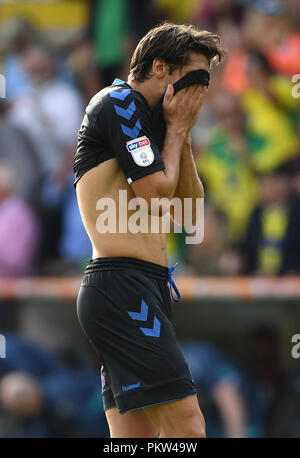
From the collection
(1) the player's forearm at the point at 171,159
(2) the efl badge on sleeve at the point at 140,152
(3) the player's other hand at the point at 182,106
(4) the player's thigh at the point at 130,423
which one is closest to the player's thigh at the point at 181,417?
(4) the player's thigh at the point at 130,423

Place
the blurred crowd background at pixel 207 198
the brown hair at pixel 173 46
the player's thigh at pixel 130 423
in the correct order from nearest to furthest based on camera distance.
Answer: the brown hair at pixel 173 46 < the player's thigh at pixel 130 423 < the blurred crowd background at pixel 207 198

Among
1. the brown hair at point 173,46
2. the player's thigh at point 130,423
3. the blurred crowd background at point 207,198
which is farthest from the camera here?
the blurred crowd background at point 207,198

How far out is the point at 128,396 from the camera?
11.9 feet

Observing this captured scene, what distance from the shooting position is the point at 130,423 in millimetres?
3881

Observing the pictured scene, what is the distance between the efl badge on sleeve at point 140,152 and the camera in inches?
142

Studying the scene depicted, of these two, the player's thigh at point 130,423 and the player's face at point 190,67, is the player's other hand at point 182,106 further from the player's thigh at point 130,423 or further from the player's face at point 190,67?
the player's thigh at point 130,423

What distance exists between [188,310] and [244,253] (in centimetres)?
88

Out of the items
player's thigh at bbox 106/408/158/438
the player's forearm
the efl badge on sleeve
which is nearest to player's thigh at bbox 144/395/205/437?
player's thigh at bbox 106/408/158/438

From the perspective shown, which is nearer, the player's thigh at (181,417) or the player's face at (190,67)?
the player's thigh at (181,417)

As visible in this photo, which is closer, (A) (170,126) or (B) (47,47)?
(A) (170,126)

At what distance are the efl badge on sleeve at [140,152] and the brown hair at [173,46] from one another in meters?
0.38

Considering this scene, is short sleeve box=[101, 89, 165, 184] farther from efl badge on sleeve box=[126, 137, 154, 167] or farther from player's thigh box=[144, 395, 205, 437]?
player's thigh box=[144, 395, 205, 437]
